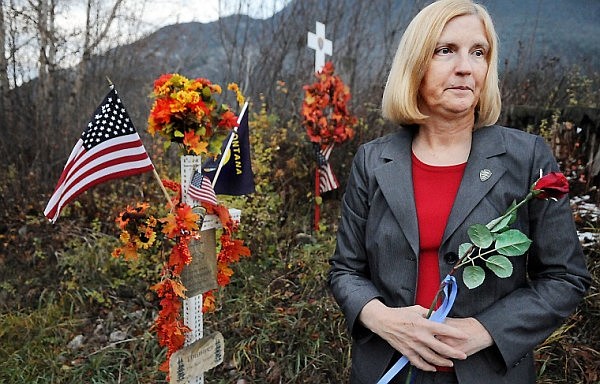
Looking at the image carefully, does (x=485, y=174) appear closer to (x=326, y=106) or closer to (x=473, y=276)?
(x=473, y=276)

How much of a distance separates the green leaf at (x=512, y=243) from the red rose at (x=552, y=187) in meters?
0.11

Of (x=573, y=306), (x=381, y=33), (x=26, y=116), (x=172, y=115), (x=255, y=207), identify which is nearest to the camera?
(x=573, y=306)

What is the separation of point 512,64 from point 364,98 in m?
2.62

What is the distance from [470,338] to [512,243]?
286 mm

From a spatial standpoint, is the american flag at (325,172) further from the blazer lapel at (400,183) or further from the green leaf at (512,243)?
the green leaf at (512,243)

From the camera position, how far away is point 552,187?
1.36 meters

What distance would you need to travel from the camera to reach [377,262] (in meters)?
1.67

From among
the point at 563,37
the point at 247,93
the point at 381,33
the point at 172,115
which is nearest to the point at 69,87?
the point at 247,93

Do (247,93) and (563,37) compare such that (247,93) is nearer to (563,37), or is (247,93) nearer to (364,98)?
(364,98)

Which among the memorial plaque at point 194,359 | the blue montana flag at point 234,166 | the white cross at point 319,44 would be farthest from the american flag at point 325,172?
the memorial plaque at point 194,359

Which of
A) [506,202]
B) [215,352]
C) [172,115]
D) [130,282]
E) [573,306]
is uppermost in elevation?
[172,115]

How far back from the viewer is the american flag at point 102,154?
226 cm

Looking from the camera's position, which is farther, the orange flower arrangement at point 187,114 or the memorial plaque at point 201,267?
the memorial plaque at point 201,267

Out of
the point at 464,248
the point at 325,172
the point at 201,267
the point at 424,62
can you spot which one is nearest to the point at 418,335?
the point at 464,248
